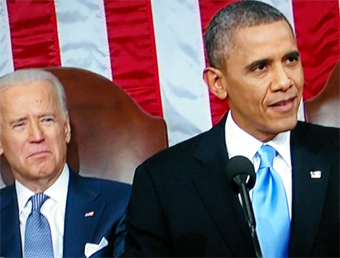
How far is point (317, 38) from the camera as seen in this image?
259cm

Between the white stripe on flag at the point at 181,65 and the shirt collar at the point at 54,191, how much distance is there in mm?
502

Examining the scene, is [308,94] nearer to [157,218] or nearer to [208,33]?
[208,33]

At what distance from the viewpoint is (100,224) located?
83.7 inches

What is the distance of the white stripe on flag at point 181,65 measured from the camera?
2.57 meters

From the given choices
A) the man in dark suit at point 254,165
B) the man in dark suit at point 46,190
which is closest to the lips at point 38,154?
the man in dark suit at point 46,190

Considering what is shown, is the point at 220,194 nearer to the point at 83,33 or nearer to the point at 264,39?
the point at 264,39

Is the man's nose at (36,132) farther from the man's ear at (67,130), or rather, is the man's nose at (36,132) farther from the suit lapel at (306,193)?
the suit lapel at (306,193)

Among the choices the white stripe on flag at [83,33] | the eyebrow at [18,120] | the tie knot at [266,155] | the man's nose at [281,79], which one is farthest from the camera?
the white stripe on flag at [83,33]

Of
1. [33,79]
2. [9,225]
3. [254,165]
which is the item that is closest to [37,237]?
[9,225]

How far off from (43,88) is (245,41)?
758 mm

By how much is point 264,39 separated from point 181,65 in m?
0.83

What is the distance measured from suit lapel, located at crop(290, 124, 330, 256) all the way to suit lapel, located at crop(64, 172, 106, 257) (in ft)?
2.14

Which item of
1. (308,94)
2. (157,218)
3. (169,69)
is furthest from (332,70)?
(157,218)

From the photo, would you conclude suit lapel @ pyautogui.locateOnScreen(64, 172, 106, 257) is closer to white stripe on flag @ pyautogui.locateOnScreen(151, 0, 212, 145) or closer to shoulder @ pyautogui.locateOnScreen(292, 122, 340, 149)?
white stripe on flag @ pyautogui.locateOnScreen(151, 0, 212, 145)
